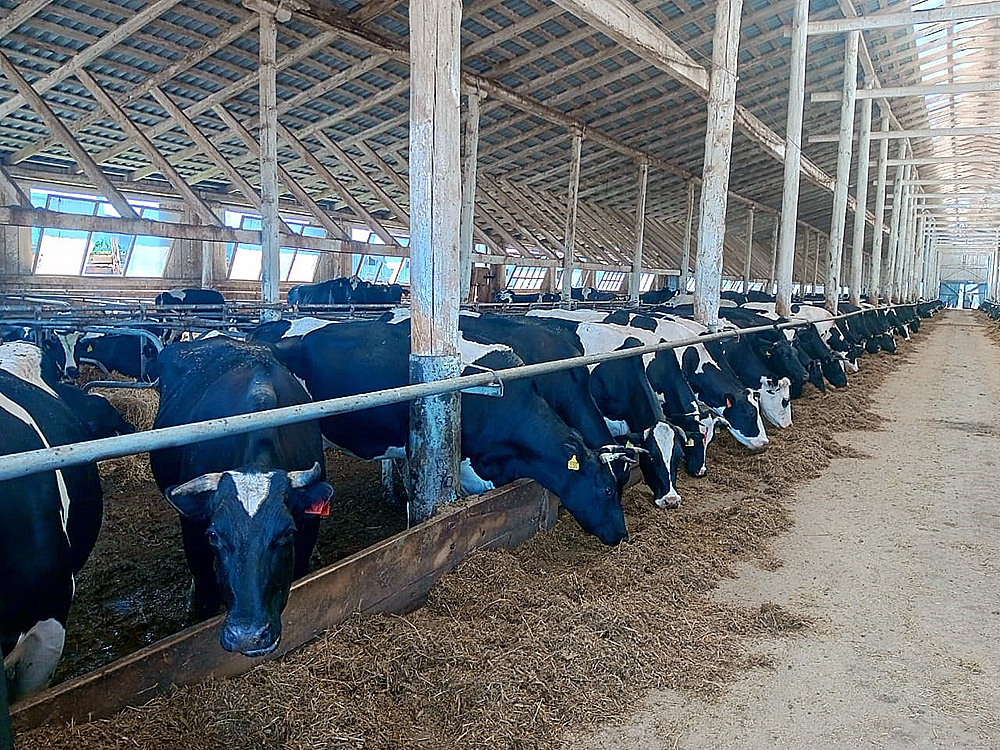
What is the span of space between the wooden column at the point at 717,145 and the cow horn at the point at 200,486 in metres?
7.37

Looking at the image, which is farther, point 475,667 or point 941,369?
point 941,369

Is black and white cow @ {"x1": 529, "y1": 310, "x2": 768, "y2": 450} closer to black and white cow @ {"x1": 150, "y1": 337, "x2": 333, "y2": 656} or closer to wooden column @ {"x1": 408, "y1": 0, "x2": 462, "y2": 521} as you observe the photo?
wooden column @ {"x1": 408, "y1": 0, "x2": 462, "y2": 521}

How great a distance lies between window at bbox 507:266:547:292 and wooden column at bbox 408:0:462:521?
30.1m

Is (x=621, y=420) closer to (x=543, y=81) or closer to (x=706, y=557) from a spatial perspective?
(x=706, y=557)

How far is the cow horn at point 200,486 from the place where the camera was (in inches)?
128

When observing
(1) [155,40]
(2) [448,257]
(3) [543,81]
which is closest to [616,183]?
(3) [543,81]

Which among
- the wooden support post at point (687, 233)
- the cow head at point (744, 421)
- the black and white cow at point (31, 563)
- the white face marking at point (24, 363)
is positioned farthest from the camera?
the wooden support post at point (687, 233)

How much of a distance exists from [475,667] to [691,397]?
16.6 ft

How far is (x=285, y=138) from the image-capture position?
13242mm

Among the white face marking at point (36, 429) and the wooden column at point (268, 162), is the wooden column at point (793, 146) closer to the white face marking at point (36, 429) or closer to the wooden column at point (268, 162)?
the wooden column at point (268, 162)

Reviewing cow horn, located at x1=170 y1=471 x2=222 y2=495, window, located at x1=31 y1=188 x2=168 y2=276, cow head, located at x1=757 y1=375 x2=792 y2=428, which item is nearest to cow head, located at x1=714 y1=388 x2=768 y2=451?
cow head, located at x1=757 y1=375 x2=792 y2=428

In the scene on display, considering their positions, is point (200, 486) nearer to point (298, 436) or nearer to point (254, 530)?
point (254, 530)

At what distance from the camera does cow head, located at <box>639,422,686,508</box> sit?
606 centimetres

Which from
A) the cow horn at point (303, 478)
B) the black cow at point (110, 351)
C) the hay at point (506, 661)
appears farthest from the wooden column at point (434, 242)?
the black cow at point (110, 351)
